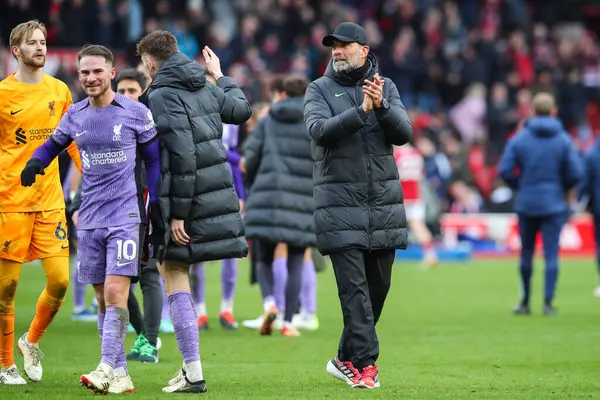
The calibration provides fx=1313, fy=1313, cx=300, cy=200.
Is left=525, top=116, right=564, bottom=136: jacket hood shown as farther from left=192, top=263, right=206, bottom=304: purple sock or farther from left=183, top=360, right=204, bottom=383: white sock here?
left=183, top=360, right=204, bottom=383: white sock

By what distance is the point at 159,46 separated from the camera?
8.41 m

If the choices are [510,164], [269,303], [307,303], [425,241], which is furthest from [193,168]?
[425,241]

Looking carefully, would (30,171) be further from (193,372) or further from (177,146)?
(193,372)

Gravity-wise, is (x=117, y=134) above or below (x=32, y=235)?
above

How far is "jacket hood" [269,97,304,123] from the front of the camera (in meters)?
13.2

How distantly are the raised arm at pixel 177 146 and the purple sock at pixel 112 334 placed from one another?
0.70 metres

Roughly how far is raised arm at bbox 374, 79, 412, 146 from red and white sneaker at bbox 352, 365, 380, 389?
5.04ft

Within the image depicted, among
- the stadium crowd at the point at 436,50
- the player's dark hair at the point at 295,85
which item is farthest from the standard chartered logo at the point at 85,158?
the stadium crowd at the point at 436,50

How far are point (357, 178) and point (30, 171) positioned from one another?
2.18 m

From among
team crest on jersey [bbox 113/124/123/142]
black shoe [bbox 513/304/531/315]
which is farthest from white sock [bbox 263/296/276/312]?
team crest on jersey [bbox 113/124/123/142]

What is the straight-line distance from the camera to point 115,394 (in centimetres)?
819

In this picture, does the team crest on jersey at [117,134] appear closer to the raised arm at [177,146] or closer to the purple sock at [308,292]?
the raised arm at [177,146]

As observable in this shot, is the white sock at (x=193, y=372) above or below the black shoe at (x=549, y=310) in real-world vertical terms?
above

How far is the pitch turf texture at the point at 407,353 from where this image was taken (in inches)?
342
